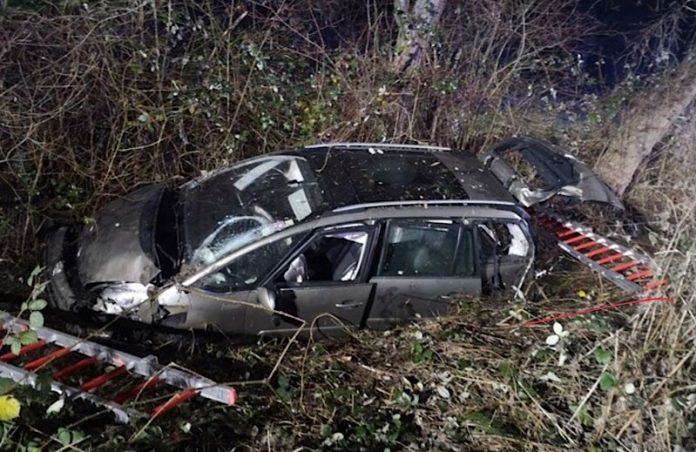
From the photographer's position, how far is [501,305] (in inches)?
203

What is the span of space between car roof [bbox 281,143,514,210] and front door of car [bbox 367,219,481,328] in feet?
0.84

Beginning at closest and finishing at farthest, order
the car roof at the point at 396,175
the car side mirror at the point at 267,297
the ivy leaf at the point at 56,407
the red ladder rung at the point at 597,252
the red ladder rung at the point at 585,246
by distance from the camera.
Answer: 1. the ivy leaf at the point at 56,407
2. the car side mirror at the point at 267,297
3. the car roof at the point at 396,175
4. the red ladder rung at the point at 597,252
5. the red ladder rung at the point at 585,246

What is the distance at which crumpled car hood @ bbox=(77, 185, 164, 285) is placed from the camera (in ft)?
14.8

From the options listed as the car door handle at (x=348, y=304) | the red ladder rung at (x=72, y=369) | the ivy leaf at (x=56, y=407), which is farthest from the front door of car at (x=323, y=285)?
the ivy leaf at (x=56, y=407)

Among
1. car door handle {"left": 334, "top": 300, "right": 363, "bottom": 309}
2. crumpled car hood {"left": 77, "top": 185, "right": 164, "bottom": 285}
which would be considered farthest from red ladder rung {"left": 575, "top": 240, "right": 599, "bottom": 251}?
crumpled car hood {"left": 77, "top": 185, "right": 164, "bottom": 285}

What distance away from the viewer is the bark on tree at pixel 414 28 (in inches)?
307

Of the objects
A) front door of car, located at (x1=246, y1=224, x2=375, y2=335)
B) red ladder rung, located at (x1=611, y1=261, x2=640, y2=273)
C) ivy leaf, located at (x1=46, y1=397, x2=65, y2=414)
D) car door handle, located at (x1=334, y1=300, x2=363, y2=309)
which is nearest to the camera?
ivy leaf, located at (x1=46, y1=397, x2=65, y2=414)

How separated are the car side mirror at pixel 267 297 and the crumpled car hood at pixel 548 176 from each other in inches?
96.1

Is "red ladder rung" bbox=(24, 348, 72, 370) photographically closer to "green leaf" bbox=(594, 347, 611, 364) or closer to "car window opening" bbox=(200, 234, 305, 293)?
"car window opening" bbox=(200, 234, 305, 293)

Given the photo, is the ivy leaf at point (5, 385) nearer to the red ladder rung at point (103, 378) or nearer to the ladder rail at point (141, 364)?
the red ladder rung at point (103, 378)

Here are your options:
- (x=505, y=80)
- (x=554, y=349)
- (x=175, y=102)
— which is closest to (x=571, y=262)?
(x=554, y=349)

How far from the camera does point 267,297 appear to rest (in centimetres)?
435

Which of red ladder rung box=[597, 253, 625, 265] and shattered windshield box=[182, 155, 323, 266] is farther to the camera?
red ladder rung box=[597, 253, 625, 265]

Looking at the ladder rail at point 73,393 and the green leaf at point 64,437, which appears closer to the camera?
the green leaf at point 64,437
